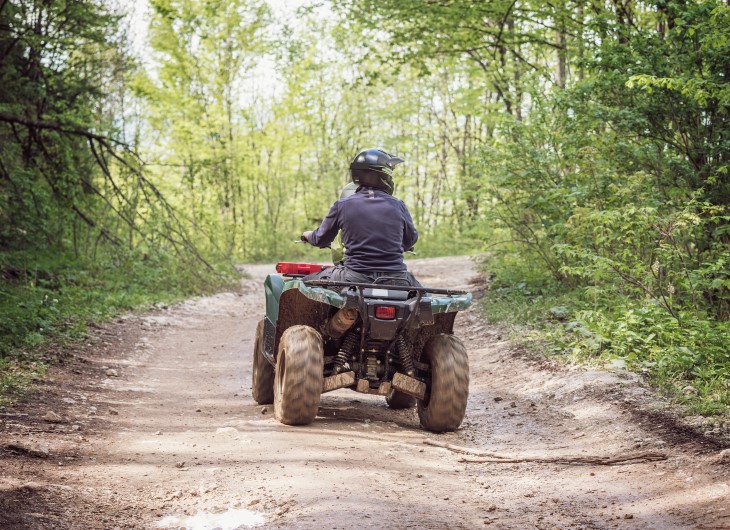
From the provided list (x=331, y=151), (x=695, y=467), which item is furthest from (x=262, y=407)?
(x=331, y=151)

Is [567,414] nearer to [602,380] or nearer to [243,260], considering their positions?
[602,380]

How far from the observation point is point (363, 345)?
19.7ft

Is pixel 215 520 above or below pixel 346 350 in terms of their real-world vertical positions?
below

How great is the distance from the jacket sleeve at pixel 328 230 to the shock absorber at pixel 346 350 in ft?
2.58

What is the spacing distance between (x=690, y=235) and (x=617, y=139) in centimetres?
156

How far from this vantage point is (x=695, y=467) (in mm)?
4660

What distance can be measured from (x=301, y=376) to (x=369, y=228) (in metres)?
1.27

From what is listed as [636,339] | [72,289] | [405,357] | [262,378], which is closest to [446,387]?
[405,357]

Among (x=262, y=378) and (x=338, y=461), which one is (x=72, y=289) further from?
(x=338, y=461)

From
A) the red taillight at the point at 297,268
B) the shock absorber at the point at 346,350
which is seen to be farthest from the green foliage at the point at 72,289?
the shock absorber at the point at 346,350

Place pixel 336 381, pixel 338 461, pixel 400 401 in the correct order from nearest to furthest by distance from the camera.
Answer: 1. pixel 338 461
2. pixel 336 381
3. pixel 400 401

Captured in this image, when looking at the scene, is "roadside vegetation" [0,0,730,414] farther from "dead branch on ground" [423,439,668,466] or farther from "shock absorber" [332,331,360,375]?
"shock absorber" [332,331,360,375]

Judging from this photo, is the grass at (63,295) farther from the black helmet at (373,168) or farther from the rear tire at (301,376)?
the black helmet at (373,168)

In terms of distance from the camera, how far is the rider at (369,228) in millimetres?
6117
